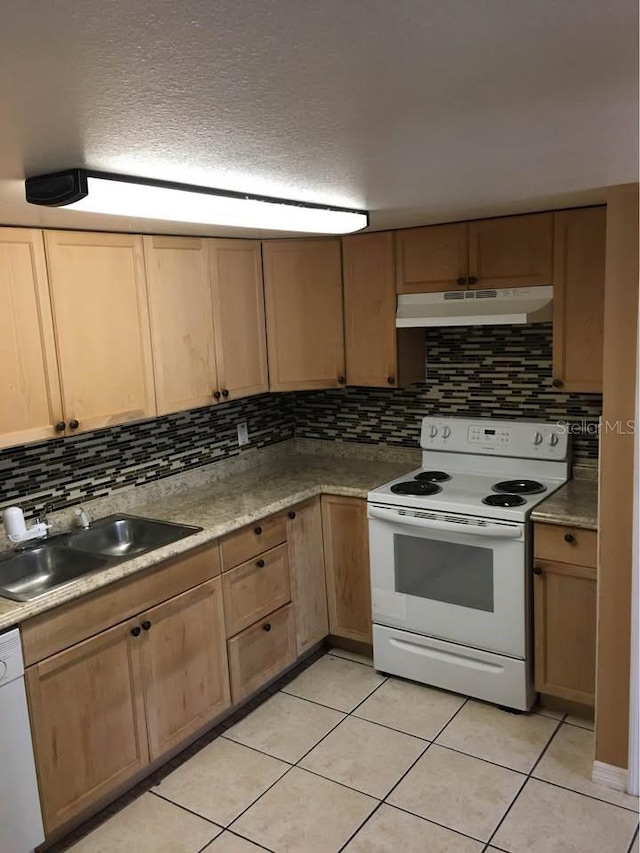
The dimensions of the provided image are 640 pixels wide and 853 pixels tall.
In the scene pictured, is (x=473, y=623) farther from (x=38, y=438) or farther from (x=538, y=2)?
(x=538, y=2)

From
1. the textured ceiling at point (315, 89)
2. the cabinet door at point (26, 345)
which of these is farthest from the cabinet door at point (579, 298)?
the cabinet door at point (26, 345)

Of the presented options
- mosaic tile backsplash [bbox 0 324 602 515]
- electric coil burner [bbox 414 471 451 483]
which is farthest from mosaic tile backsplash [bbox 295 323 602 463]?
electric coil burner [bbox 414 471 451 483]

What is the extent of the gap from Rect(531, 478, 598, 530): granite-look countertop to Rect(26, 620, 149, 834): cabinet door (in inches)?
64.2

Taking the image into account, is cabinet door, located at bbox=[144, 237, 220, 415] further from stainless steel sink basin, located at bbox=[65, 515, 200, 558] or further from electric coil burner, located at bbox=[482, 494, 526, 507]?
electric coil burner, located at bbox=[482, 494, 526, 507]

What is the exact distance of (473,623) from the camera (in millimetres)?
3090

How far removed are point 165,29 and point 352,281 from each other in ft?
8.71

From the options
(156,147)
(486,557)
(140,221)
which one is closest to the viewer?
(156,147)

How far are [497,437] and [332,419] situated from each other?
98 centimetres

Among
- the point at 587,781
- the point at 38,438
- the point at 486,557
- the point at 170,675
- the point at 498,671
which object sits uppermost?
the point at 38,438

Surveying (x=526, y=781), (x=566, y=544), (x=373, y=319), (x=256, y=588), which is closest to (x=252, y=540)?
(x=256, y=588)

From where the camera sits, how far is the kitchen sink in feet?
8.68

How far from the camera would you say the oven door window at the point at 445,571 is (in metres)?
3.05

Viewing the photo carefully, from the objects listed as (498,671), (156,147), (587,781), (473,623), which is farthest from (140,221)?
(587,781)

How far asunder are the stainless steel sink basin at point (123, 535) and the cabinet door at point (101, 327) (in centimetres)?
46
